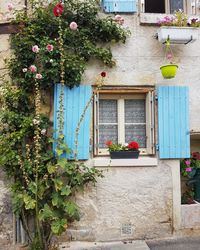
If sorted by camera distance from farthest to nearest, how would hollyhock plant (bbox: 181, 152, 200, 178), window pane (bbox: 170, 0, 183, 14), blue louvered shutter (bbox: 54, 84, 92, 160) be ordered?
window pane (bbox: 170, 0, 183, 14) < hollyhock plant (bbox: 181, 152, 200, 178) < blue louvered shutter (bbox: 54, 84, 92, 160)

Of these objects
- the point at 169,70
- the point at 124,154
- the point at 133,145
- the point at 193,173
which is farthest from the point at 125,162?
the point at 169,70

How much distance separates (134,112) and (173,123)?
2.41 feet

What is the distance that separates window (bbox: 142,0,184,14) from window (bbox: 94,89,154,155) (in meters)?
1.78

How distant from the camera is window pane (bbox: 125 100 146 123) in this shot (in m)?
4.98

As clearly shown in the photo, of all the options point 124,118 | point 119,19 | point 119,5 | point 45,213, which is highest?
point 119,5

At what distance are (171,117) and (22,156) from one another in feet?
8.53

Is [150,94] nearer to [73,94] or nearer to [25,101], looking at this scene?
[73,94]

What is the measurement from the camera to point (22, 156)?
4.32 metres

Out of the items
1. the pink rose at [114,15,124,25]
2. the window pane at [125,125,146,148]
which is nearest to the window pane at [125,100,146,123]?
the window pane at [125,125,146,148]

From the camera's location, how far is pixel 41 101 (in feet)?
15.1

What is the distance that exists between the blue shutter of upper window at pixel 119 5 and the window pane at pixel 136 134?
2.08m

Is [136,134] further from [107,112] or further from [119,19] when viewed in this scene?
[119,19]

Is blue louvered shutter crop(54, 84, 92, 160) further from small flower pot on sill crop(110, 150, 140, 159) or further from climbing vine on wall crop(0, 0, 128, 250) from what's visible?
small flower pot on sill crop(110, 150, 140, 159)

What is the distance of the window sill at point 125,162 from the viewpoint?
455 cm
